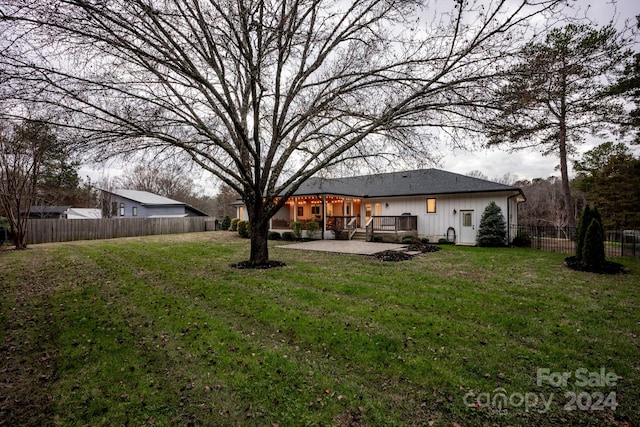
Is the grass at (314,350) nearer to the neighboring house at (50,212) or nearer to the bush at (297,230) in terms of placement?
the bush at (297,230)

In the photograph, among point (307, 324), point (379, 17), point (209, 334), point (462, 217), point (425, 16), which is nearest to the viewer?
point (209, 334)

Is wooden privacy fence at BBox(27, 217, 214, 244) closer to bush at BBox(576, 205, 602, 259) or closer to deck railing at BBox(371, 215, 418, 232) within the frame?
deck railing at BBox(371, 215, 418, 232)

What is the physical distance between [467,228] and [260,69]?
1382cm

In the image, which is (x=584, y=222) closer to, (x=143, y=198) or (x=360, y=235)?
(x=360, y=235)

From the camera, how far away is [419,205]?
55.5 ft

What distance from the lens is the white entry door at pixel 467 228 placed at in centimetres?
1527

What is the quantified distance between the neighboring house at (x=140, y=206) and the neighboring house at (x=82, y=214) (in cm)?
321

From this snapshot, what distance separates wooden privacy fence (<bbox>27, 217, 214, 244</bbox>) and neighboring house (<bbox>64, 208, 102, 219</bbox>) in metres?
13.2

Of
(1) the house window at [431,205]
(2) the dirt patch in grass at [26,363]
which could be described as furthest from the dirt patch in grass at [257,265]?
(1) the house window at [431,205]

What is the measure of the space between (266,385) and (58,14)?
22.9 ft

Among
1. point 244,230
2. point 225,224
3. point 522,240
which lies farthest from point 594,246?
point 225,224

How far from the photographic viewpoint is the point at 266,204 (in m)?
8.99

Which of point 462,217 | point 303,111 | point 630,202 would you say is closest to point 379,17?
point 303,111

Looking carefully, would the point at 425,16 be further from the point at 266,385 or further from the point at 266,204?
the point at 266,385
